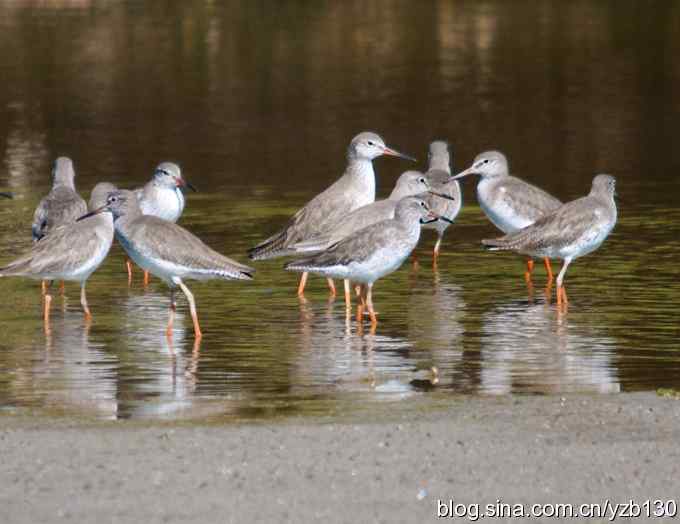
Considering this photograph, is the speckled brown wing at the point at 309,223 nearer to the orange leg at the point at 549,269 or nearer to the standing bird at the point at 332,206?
the standing bird at the point at 332,206

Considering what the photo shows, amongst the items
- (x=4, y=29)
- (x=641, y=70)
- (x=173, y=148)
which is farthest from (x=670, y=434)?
(x=4, y=29)

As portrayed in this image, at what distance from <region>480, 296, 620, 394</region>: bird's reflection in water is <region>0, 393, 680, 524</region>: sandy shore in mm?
1014

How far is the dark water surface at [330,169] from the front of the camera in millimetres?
12414

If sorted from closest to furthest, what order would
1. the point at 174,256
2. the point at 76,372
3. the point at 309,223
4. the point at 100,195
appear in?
1. the point at 76,372
2. the point at 174,256
3. the point at 100,195
4. the point at 309,223

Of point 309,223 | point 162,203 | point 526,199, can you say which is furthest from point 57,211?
point 526,199

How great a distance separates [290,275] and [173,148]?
35.8 feet

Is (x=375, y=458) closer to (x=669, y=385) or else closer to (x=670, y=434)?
(x=670, y=434)

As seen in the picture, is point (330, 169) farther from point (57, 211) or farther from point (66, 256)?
point (66, 256)

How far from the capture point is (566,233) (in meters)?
16.3

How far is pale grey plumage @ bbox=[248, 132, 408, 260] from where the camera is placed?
1627cm

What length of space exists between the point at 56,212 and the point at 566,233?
4966mm

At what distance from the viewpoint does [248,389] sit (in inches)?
469

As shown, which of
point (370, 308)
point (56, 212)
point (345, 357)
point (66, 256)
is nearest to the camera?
point (345, 357)

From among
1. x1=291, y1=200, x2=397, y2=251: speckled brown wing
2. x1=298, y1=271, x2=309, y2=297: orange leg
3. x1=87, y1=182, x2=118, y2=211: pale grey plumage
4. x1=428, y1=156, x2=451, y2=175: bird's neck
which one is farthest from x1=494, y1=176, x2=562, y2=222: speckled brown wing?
x1=87, y1=182, x2=118, y2=211: pale grey plumage
